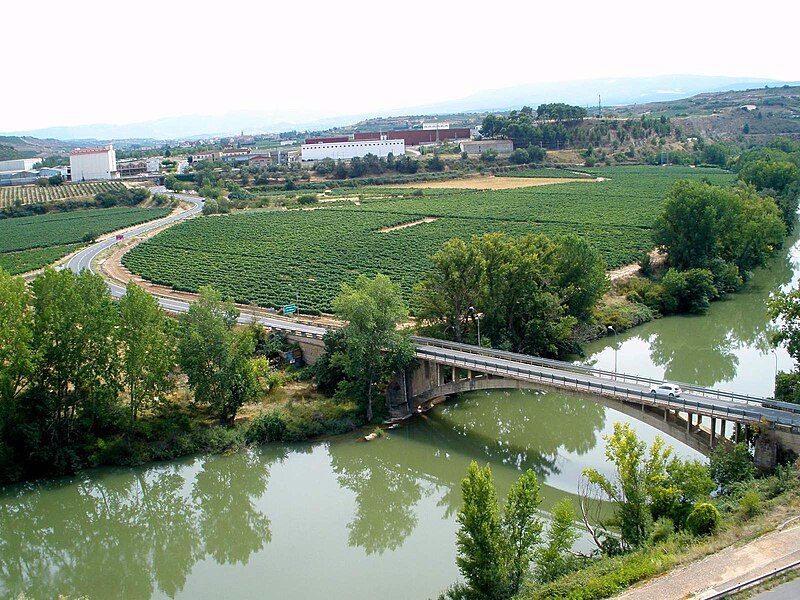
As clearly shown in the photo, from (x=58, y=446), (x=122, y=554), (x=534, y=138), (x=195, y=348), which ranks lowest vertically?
(x=122, y=554)

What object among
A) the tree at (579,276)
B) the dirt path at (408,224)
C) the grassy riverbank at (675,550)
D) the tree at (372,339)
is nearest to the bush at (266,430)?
the tree at (372,339)

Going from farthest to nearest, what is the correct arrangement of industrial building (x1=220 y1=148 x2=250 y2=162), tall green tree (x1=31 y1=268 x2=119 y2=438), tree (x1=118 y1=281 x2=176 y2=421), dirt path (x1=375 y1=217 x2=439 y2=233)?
industrial building (x1=220 y1=148 x2=250 y2=162) < dirt path (x1=375 y1=217 x2=439 y2=233) < tree (x1=118 y1=281 x2=176 y2=421) < tall green tree (x1=31 y1=268 x2=119 y2=438)

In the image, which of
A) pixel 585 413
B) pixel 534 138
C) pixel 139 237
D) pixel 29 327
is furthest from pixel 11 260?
pixel 534 138

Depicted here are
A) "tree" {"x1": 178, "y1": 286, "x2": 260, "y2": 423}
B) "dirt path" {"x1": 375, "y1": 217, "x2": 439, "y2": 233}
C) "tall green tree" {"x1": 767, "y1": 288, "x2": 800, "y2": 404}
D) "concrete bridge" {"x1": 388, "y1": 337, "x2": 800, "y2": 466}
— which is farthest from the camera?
"dirt path" {"x1": 375, "y1": 217, "x2": 439, "y2": 233}

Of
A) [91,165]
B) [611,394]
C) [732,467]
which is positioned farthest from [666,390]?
[91,165]

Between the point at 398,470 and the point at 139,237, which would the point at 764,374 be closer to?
the point at 398,470

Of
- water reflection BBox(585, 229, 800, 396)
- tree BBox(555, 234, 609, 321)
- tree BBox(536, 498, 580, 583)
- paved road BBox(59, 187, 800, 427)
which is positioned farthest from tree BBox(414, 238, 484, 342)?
tree BBox(536, 498, 580, 583)

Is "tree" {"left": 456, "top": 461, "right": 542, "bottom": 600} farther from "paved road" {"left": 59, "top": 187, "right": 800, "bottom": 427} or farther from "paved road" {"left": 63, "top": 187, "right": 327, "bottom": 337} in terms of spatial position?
"paved road" {"left": 63, "top": 187, "right": 327, "bottom": 337}

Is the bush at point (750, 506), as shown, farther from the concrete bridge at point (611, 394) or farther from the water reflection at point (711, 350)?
the water reflection at point (711, 350)
